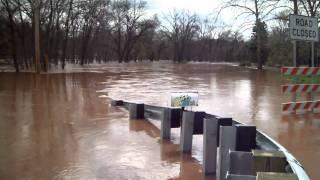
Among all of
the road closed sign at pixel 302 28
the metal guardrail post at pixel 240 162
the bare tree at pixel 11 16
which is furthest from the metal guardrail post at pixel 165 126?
the bare tree at pixel 11 16

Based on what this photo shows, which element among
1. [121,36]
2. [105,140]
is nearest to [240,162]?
[105,140]

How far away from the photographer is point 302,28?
12555 mm

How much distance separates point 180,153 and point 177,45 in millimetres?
84286

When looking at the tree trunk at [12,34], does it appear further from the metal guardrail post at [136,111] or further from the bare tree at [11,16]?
the metal guardrail post at [136,111]

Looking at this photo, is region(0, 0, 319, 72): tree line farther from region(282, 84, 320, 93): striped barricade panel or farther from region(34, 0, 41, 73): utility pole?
region(282, 84, 320, 93): striped barricade panel

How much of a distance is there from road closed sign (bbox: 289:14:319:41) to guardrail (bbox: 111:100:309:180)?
16.8 feet

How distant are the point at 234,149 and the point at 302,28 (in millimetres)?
7690

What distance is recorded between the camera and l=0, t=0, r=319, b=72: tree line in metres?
41.6

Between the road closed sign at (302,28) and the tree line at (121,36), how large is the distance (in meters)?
23.5

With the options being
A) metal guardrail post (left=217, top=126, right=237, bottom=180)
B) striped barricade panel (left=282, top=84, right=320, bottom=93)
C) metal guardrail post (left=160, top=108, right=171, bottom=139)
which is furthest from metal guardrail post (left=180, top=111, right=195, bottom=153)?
striped barricade panel (left=282, top=84, right=320, bottom=93)

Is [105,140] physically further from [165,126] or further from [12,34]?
[12,34]

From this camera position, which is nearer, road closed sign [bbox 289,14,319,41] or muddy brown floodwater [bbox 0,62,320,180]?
muddy brown floodwater [bbox 0,62,320,180]

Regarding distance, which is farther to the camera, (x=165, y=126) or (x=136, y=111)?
(x=136, y=111)

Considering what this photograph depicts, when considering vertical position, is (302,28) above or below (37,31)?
below
